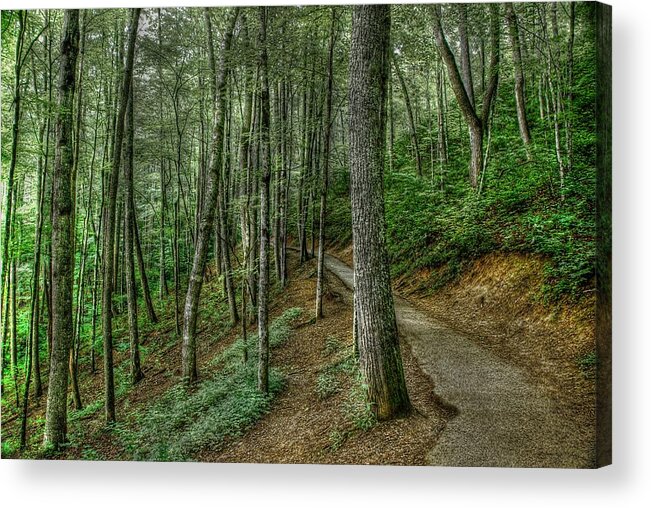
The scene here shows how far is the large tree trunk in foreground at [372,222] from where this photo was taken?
3.67m

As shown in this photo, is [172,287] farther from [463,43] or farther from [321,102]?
[463,43]

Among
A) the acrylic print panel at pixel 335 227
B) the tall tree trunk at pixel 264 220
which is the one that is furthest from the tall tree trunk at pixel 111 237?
the tall tree trunk at pixel 264 220

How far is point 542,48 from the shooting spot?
4133 millimetres

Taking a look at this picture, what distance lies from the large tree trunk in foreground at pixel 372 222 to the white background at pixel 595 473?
0.72 m

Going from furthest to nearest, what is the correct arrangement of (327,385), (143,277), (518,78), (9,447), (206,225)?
(143,277)
(206,225)
(518,78)
(9,447)
(327,385)

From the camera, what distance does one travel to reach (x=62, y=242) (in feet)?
15.0

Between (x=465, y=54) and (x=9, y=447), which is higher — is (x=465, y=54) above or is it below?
above

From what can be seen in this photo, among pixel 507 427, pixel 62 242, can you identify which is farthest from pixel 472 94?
pixel 62 242

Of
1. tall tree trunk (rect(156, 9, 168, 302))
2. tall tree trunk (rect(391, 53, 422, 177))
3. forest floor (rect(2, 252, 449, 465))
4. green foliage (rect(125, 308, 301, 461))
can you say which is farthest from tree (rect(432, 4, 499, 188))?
tall tree trunk (rect(156, 9, 168, 302))

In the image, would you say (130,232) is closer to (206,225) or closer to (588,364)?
(206,225)

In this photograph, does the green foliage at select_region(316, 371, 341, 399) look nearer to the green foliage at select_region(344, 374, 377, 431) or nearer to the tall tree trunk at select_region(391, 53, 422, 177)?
the green foliage at select_region(344, 374, 377, 431)

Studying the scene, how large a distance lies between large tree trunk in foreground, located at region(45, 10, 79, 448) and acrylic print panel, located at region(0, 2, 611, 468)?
0.07 ft

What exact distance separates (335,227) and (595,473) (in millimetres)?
3683

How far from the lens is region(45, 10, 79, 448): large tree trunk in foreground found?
14.6 ft
